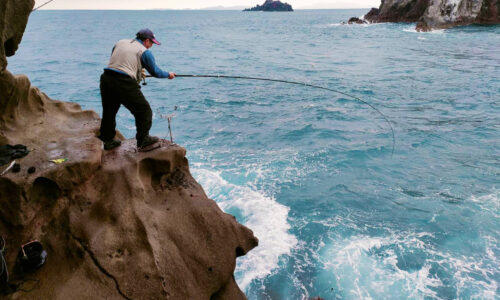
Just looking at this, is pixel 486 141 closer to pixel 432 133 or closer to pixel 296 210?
pixel 432 133

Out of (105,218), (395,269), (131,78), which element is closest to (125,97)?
(131,78)

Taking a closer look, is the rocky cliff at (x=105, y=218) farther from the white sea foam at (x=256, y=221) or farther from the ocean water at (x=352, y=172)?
the ocean water at (x=352, y=172)

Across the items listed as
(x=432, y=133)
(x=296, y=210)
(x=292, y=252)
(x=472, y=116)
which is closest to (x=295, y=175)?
(x=296, y=210)

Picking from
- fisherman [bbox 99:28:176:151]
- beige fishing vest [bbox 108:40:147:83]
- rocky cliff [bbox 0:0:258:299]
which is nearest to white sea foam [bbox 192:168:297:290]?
rocky cliff [bbox 0:0:258:299]

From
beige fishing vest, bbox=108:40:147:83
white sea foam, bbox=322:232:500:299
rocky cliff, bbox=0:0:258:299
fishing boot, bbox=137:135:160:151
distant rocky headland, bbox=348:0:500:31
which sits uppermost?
distant rocky headland, bbox=348:0:500:31

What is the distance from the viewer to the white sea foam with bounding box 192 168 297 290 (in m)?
6.97

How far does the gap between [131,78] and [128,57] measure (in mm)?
283

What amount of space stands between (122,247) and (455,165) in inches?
398

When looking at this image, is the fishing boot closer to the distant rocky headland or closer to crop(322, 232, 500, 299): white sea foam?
crop(322, 232, 500, 299): white sea foam

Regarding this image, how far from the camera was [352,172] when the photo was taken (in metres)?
10.9

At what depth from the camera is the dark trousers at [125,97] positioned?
4984mm

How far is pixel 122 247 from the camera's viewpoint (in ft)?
14.0

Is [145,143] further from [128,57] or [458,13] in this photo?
[458,13]

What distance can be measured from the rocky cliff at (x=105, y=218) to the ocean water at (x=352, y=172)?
2195 mm
